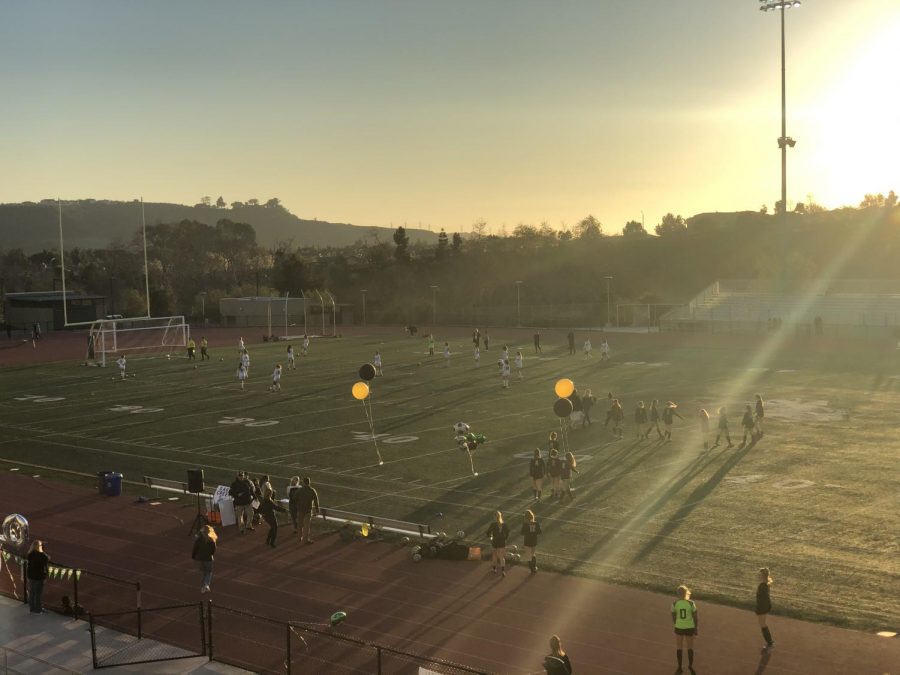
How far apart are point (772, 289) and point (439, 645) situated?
81.8 meters

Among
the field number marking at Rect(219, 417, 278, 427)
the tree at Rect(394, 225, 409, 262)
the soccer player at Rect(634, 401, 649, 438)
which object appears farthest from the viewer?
the tree at Rect(394, 225, 409, 262)

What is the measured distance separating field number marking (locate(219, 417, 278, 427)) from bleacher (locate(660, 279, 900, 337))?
4640 cm

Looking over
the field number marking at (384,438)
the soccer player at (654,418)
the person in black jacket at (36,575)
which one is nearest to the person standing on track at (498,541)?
the person in black jacket at (36,575)

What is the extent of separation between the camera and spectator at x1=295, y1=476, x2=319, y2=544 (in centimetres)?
1881

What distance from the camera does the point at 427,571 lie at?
668 inches

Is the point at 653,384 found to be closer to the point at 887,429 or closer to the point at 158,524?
the point at 887,429

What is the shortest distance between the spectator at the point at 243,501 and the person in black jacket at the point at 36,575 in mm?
5140

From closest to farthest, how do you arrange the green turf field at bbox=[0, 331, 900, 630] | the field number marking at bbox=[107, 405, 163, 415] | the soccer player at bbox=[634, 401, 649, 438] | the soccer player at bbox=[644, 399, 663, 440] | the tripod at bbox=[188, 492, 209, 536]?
the green turf field at bbox=[0, 331, 900, 630]
the tripod at bbox=[188, 492, 209, 536]
the soccer player at bbox=[644, 399, 663, 440]
the soccer player at bbox=[634, 401, 649, 438]
the field number marking at bbox=[107, 405, 163, 415]

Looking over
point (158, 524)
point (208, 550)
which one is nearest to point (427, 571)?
point (208, 550)

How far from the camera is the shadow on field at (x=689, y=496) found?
60.3ft

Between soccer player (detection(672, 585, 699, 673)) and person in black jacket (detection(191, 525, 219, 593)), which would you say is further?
person in black jacket (detection(191, 525, 219, 593))

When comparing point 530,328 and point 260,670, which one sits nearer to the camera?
point 260,670

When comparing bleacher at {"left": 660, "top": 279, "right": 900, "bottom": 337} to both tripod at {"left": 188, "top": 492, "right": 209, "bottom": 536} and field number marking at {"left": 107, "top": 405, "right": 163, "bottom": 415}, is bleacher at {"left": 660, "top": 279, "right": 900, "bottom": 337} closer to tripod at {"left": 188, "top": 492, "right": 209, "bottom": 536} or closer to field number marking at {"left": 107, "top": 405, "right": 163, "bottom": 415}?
field number marking at {"left": 107, "top": 405, "right": 163, "bottom": 415}

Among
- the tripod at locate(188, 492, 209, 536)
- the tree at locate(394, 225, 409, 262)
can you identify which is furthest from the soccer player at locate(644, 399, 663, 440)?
the tree at locate(394, 225, 409, 262)
